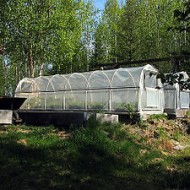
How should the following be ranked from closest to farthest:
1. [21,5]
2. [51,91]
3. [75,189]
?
[75,189] < [51,91] < [21,5]

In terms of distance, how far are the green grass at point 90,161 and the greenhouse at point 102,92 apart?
3579 mm

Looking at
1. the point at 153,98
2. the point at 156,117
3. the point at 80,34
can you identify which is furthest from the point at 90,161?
the point at 80,34

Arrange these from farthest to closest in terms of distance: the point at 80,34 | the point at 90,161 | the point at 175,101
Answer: the point at 80,34
the point at 175,101
the point at 90,161

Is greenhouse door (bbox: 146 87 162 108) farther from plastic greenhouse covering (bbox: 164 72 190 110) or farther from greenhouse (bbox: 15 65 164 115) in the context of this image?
plastic greenhouse covering (bbox: 164 72 190 110)

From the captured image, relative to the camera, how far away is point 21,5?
26.4 m

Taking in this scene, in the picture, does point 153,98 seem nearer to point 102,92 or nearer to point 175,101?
point 175,101

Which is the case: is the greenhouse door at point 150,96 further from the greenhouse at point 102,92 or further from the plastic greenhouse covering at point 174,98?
the plastic greenhouse covering at point 174,98

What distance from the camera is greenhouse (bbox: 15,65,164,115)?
54.2 ft

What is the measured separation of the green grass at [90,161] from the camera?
7.83m

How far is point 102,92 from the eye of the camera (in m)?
17.7

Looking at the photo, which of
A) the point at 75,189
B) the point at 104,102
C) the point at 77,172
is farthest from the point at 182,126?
the point at 75,189

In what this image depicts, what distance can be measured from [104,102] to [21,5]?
13.1 m

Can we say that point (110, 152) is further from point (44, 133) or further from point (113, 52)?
point (113, 52)

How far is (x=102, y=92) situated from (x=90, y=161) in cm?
843
